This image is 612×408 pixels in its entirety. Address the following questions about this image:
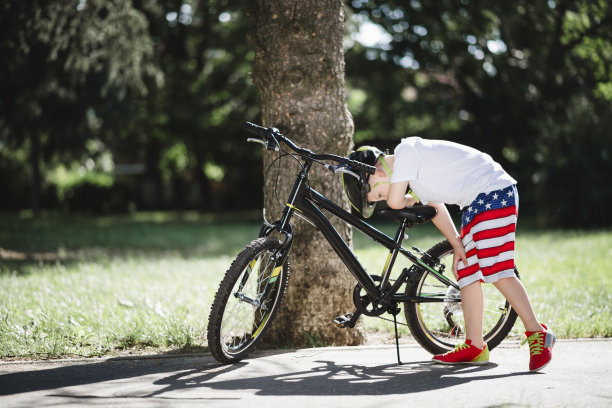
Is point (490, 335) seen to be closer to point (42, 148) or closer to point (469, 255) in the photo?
point (469, 255)

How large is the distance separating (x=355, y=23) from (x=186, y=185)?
15702mm

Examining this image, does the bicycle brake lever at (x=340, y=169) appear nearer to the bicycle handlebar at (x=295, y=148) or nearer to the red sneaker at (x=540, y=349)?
the bicycle handlebar at (x=295, y=148)

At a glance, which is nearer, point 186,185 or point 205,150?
point 205,150

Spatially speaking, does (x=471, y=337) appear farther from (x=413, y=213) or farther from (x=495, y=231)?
(x=413, y=213)

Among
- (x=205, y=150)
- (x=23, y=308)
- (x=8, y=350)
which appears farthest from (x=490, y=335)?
(x=205, y=150)

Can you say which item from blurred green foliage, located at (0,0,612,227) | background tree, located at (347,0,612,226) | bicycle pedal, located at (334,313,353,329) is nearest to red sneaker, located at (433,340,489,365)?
bicycle pedal, located at (334,313,353,329)

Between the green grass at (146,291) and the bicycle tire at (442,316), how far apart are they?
703 mm

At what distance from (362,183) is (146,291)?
3380 millimetres

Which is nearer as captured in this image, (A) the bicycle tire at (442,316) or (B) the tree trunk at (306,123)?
(A) the bicycle tire at (442,316)

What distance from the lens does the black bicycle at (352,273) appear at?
3627 mm

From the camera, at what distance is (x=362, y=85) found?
734 inches

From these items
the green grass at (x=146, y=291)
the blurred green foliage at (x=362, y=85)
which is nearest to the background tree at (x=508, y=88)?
the blurred green foliage at (x=362, y=85)

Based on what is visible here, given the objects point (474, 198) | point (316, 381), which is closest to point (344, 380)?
point (316, 381)

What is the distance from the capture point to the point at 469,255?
12.5ft
